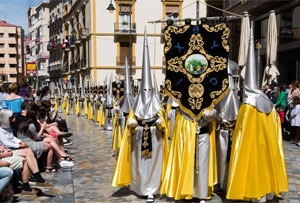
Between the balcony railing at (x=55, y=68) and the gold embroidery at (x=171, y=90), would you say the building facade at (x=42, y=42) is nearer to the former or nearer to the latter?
the balcony railing at (x=55, y=68)

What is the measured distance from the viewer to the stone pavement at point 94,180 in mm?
5987

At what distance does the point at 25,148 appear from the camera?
633 cm

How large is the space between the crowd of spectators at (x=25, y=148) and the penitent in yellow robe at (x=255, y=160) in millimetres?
3266

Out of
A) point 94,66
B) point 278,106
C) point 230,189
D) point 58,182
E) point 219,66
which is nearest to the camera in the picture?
point 230,189

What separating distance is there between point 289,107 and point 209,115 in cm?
711

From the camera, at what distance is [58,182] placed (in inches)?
276

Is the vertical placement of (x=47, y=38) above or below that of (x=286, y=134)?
above

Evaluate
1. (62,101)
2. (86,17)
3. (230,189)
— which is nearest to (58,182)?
(230,189)

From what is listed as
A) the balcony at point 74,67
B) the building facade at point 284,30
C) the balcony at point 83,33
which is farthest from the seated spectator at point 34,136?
the balcony at point 74,67

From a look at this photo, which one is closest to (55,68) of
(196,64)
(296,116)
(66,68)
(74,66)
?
(66,68)

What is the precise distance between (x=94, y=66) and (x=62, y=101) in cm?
973

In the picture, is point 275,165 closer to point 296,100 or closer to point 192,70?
point 192,70

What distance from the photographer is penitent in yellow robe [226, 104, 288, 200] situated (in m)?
5.34

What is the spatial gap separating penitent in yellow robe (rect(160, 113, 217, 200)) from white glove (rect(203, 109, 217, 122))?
0.17m
